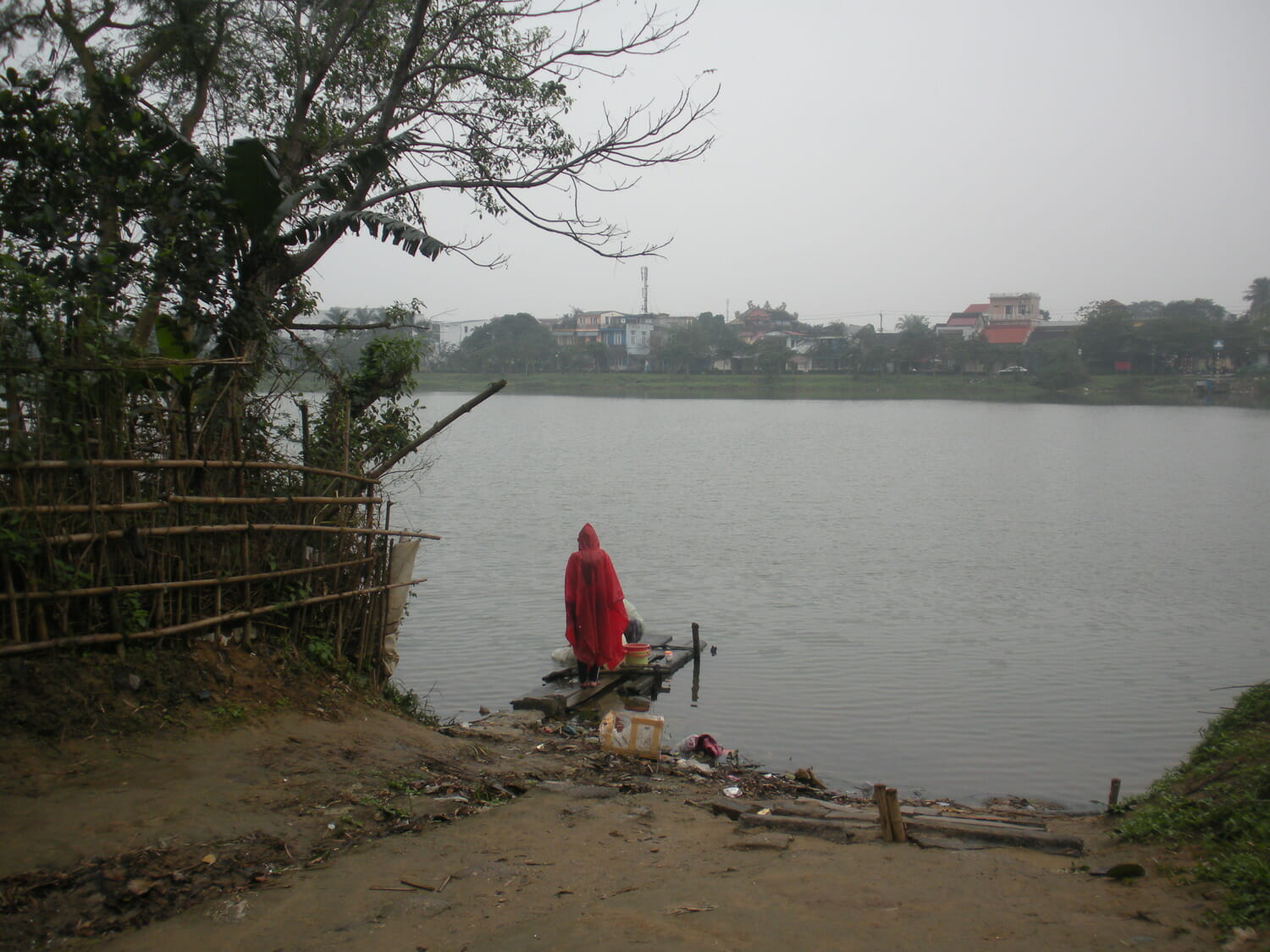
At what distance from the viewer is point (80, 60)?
7461mm

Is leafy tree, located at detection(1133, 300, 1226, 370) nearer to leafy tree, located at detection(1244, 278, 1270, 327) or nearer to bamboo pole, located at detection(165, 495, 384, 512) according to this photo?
leafy tree, located at detection(1244, 278, 1270, 327)

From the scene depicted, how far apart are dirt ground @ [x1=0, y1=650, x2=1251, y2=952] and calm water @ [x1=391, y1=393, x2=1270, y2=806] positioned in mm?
3503

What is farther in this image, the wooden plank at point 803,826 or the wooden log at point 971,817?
the wooden log at point 971,817

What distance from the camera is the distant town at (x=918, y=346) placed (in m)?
62.3

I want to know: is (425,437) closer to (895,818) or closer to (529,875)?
(529,875)

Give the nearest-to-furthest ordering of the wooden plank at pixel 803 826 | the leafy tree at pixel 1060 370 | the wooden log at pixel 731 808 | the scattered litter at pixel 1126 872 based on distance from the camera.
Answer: the scattered litter at pixel 1126 872 → the wooden plank at pixel 803 826 → the wooden log at pixel 731 808 → the leafy tree at pixel 1060 370

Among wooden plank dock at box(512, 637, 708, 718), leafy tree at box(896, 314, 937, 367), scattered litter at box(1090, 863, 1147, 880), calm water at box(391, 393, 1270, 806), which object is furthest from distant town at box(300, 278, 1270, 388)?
scattered litter at box(1090, 863, 1147, 880)

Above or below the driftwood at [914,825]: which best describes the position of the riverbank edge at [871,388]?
above

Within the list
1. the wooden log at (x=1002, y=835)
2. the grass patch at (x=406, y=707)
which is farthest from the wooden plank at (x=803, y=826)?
the grass patch at (x=406, y=707)

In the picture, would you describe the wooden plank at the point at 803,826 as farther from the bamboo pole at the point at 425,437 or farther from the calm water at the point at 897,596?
the bamboo pole at the point at 425,437

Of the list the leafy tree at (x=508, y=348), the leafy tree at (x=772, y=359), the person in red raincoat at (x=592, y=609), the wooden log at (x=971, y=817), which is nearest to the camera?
the wooden log at (x=971, y=817)

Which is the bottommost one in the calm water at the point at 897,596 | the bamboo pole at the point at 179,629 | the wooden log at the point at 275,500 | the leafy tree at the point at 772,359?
the calm water at the point at 897,596

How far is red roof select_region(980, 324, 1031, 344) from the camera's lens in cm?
8000

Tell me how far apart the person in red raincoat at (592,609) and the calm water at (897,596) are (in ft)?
3.11
